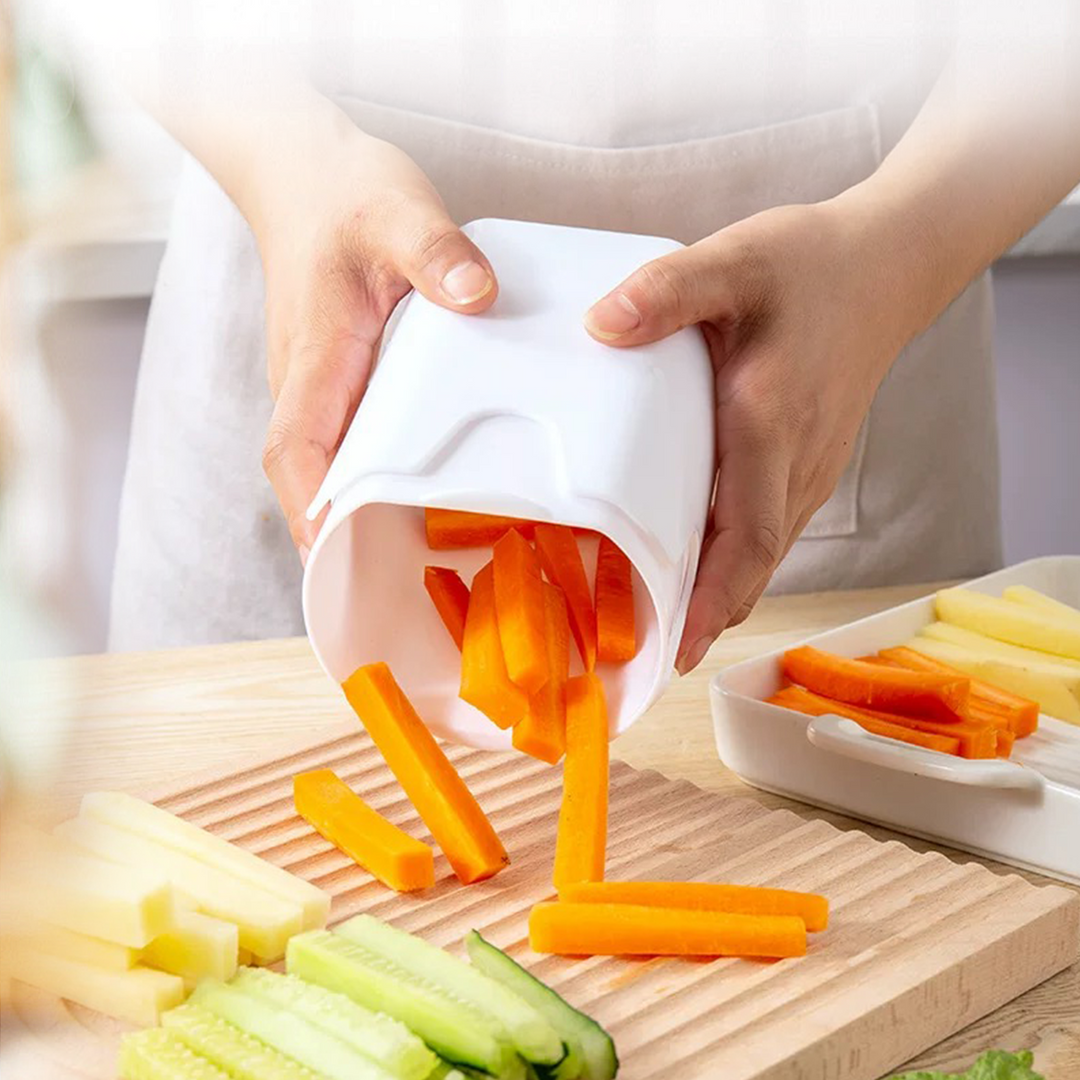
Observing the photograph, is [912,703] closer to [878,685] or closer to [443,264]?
[878,685]

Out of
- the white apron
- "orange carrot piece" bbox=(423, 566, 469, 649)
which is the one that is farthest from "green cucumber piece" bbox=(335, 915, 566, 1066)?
the white apron

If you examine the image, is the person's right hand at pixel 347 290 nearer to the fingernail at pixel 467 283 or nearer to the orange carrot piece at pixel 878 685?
the fingernail at pixel 467 283

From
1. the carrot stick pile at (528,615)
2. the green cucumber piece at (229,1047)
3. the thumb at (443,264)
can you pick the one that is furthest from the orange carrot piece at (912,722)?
the green cucumber piece at (229,1047)

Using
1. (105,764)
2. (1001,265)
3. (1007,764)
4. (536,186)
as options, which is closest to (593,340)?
(1007,764)

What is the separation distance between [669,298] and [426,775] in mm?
356

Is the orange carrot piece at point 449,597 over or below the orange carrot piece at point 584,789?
over

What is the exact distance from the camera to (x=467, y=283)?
938 millimetres

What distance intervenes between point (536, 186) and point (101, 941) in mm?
988

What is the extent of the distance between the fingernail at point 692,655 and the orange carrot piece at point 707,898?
0.50ft

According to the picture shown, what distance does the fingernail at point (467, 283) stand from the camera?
0.94 meters

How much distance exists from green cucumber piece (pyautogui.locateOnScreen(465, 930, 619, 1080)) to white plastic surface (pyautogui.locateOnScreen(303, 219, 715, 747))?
20 cm

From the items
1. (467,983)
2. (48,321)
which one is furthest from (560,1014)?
(48,321)

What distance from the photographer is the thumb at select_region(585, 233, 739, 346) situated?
3.03ft

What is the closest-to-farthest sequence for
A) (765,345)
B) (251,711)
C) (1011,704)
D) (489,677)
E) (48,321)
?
(48,321), (489,677), (765,345), (1011,704), (251,711)
